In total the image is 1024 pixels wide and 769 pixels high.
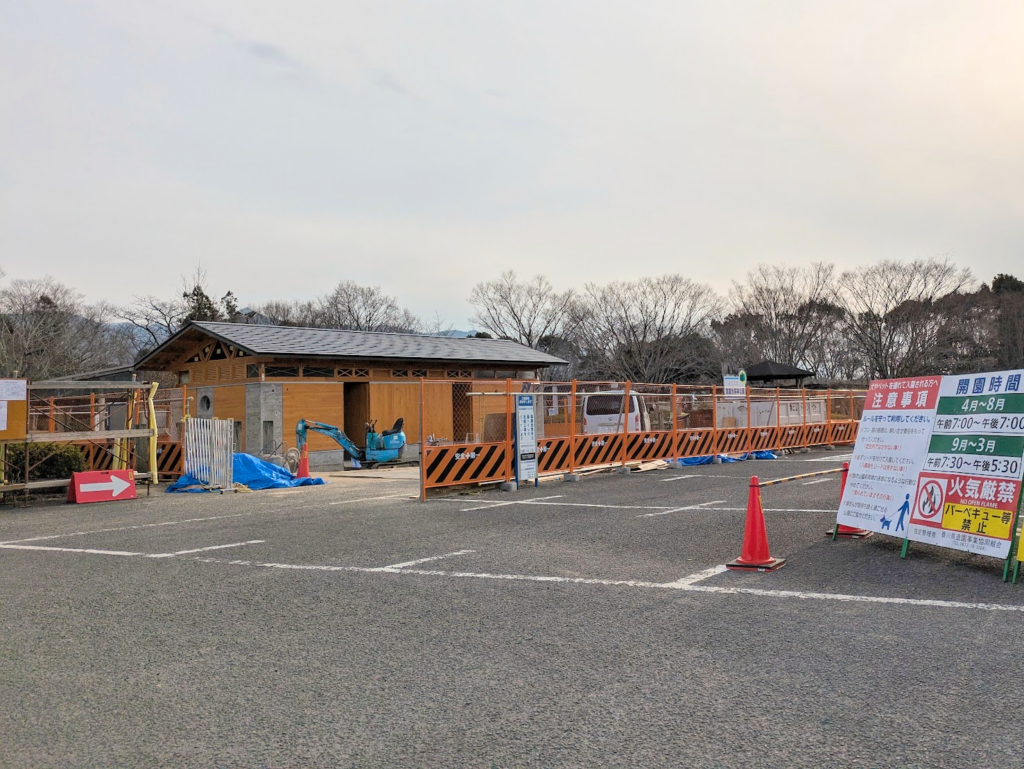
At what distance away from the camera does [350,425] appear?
26.0 m

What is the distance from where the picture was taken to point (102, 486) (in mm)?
15445

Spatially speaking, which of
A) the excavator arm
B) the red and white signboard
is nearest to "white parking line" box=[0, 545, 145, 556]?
the red and white signboard

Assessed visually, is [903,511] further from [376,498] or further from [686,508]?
[376,498]

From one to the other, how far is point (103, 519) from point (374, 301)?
50.8 m

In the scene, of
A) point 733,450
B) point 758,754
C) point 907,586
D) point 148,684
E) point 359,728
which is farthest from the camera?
point 733,450

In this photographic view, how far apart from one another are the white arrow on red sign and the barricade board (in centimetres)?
1314

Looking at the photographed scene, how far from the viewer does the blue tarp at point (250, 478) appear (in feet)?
56.8

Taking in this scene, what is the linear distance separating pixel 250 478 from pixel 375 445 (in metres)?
6.11

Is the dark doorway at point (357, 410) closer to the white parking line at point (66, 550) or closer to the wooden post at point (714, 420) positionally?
the wooden post at point (714, 420)

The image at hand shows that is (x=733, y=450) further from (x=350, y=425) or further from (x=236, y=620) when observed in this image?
(x=236, y=620)

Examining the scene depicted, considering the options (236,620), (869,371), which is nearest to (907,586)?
(236,620)

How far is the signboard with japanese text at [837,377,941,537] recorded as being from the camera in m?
8.12

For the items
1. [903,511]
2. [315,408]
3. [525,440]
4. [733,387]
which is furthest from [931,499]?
[315,408]

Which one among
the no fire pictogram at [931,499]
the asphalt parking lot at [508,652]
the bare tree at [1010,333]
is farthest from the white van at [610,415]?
the bare tree at [1010,333]
